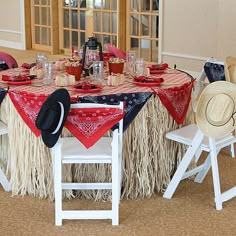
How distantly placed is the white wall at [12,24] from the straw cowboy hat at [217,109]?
23.4ft

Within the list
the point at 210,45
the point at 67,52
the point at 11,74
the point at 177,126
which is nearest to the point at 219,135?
the point at 177,126

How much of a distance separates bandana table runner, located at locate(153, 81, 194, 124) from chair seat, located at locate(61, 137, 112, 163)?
467mm

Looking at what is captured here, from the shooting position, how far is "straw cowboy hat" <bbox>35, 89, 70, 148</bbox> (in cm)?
294

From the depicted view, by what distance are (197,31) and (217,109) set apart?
3810 millimetres

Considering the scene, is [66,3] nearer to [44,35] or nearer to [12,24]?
[44,35]

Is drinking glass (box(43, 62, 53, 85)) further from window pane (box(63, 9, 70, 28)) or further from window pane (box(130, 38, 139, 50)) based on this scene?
window pane (box(63, 9, 70, 28))

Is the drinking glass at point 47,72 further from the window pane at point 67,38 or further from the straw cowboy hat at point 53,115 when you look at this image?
the window pane at point 67,38

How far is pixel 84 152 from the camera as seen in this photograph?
3107 mm

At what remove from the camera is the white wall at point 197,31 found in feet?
20.6

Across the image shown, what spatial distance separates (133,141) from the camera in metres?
3.44

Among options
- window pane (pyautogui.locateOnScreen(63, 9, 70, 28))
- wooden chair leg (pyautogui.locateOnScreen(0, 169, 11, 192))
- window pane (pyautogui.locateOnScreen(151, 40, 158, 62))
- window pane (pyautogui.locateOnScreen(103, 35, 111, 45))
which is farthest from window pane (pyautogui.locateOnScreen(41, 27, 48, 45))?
wooden chair leg (pyautogui.locateOnScreen(0, 169, 11, 192))

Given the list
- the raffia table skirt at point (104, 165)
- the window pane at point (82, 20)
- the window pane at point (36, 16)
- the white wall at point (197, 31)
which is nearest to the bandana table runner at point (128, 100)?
the raffia table skirt at point (104, 165)

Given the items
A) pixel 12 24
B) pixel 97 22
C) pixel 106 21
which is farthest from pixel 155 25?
pixel 12 24

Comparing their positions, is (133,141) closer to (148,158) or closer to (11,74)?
(148,158)
